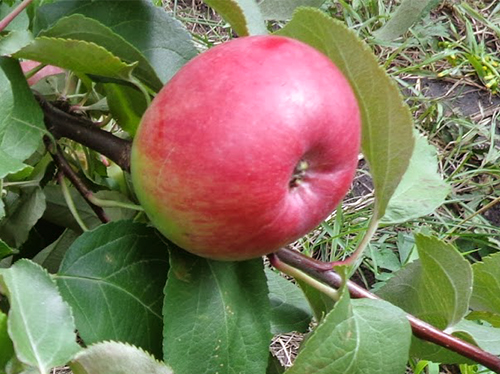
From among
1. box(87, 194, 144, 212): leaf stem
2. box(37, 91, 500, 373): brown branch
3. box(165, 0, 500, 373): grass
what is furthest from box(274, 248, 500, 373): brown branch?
box(165, 0, 500, 373): grass

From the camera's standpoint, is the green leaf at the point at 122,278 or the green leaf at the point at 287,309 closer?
the green leaf at the point at 122,278

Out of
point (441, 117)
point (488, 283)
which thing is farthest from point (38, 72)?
point (441, 117)

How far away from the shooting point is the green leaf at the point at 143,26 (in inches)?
23.5

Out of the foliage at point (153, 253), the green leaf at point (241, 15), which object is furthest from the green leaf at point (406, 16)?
the green leaf at point (241, 15)

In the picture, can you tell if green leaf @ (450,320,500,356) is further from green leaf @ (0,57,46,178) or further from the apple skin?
green leaf @ (0,57,46,178)

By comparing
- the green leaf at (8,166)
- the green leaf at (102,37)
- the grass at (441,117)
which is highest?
the green leaf at (102,37)

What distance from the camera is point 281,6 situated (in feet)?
2.31

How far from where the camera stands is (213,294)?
56 centimetres

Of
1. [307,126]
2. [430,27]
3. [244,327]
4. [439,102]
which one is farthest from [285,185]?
[430,27]

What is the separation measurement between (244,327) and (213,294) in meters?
0.03

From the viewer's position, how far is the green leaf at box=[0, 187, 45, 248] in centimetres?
63

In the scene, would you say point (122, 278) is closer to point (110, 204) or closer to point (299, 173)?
point (110, 204)

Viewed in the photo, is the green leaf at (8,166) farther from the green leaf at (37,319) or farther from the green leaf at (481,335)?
the green leaf at (481,335)

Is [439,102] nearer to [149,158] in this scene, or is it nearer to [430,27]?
[430,27]
